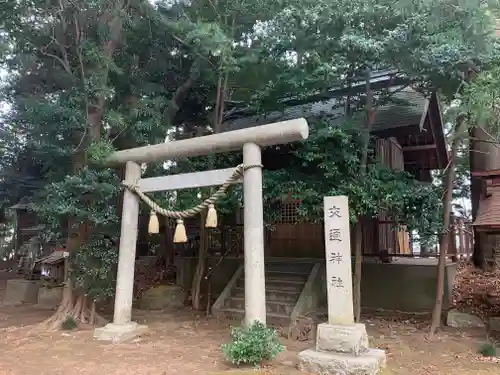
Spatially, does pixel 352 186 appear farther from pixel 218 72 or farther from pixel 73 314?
pixel 73 314

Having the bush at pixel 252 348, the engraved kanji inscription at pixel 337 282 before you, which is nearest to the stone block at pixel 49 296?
the bush at pixel 252 348

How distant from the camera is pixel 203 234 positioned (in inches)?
453

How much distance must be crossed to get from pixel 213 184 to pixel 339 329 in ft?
10.9

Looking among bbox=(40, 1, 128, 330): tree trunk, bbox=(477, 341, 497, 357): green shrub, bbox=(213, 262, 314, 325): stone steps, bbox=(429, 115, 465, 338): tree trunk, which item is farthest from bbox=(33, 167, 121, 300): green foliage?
bbox=(477, 341, 497, 357): green shrub

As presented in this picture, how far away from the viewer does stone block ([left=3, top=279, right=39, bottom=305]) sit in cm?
1355

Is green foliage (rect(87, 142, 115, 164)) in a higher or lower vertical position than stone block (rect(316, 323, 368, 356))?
higher

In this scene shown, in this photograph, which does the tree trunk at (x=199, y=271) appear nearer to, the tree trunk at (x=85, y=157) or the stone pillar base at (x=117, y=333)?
the tree trunk at (x=85, y=157)

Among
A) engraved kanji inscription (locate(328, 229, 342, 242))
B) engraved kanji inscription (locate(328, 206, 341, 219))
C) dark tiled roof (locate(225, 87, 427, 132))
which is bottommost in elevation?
engraved kanji inscription (locate(328, 229, 342, 242))

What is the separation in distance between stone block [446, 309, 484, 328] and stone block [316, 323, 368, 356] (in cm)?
428

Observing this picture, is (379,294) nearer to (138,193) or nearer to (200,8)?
(138,193)

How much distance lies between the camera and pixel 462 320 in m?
9.22

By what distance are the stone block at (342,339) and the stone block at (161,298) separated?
6836 millimetres

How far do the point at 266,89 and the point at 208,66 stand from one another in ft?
6.47

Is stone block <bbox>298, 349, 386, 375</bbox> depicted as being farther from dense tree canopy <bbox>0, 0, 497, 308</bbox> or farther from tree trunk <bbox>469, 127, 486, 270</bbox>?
tree trunk <bbox>469, 127, 486, 270</bbox>
